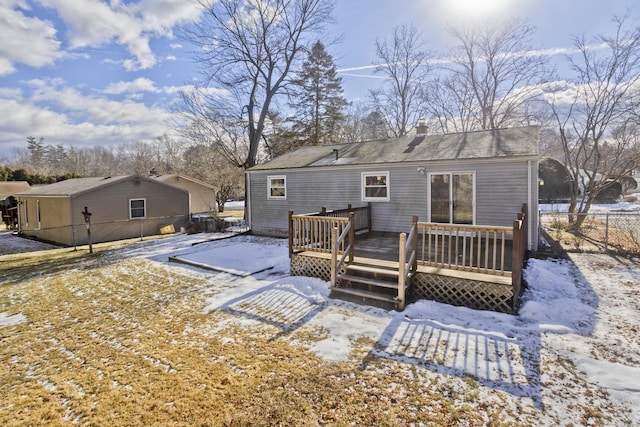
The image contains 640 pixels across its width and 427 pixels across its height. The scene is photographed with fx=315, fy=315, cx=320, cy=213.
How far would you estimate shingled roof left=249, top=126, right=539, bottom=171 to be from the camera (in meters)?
8.69

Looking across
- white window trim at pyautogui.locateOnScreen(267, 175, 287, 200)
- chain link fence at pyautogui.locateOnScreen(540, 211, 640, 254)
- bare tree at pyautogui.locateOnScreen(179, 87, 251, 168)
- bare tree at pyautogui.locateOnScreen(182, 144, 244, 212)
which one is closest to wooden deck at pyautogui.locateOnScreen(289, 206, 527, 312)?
chain link fence at pyautogui.locateOnScreen(540, 211, 640, 254)

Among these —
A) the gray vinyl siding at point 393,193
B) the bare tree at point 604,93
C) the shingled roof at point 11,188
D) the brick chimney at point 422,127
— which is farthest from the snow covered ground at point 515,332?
the shingled roof at point 11,188

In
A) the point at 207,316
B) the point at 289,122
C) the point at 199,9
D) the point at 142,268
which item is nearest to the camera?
the point at 207,316

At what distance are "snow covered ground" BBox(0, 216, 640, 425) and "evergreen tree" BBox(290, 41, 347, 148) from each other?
2064 centimetres

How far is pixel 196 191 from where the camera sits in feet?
91.5

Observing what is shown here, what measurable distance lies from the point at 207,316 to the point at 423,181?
713 cm

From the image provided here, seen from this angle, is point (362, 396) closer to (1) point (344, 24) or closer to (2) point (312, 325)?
(2) point (312, 325)

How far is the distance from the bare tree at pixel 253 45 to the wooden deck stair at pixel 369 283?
1376cm

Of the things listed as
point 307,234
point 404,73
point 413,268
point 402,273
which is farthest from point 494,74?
point 402,273

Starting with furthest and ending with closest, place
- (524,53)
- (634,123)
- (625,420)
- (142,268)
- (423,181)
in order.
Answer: (524,53)
(634,123)
(423,181)
(142,268)
(625,420)

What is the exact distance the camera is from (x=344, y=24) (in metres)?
19.5

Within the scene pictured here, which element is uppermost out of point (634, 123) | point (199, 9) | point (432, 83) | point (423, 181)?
point (199, 9)

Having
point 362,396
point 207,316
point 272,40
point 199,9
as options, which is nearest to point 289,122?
point 272,40

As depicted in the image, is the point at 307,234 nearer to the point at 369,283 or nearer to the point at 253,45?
the point at 369,283
